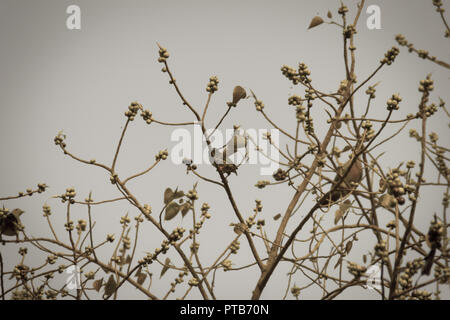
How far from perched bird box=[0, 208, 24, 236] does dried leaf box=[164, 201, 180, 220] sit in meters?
0.38

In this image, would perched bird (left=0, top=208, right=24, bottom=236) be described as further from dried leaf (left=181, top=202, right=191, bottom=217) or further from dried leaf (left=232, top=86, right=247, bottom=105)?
dried leaf (left=232, top=86, right=247, bottom=105)

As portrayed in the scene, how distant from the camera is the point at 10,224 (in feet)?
3.06

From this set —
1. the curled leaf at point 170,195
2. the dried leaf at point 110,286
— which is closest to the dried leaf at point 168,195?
the curled leaf at point 170,195

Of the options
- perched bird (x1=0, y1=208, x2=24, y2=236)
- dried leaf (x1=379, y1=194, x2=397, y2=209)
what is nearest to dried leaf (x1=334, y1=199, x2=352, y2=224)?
dried leaf (x1=379, y1=194, x2=397, y2=209)

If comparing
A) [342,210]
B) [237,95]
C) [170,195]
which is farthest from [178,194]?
[342,210]

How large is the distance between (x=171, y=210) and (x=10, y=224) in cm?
42

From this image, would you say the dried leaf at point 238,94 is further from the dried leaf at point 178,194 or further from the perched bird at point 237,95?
the dried leaf at point 178,194

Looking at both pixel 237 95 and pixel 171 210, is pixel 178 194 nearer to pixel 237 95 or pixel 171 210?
pixel 171 210

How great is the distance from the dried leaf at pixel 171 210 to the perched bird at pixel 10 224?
0.38m

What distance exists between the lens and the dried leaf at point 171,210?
0.95 m

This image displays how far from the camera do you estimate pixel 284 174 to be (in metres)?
1.01

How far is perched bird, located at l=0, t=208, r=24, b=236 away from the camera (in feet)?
3.03

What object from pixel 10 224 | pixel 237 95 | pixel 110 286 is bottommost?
pixel 110 286
